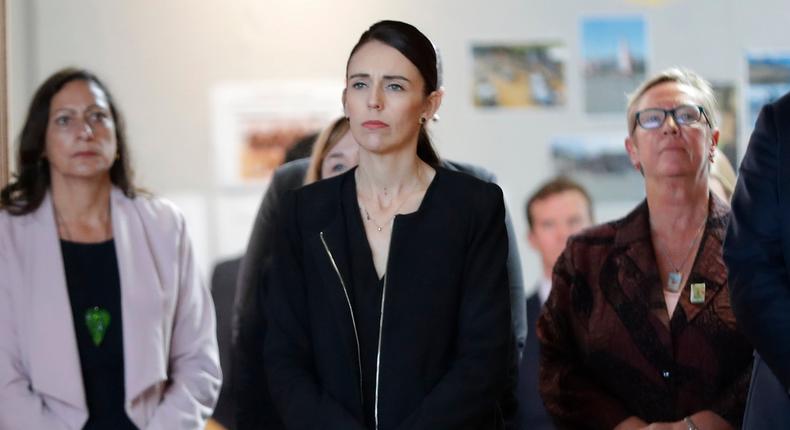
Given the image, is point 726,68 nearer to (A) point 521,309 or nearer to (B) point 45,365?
(A) point 521,309

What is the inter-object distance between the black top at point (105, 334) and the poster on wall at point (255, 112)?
6.51 ft

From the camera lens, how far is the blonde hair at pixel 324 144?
3.21m

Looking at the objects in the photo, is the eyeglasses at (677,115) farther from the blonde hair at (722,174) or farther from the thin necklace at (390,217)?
the thin necklace at (390,217)

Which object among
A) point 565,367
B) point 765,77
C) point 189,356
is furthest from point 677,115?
point 765,77

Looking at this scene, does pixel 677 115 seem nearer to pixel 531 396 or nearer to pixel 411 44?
pixel 411 44

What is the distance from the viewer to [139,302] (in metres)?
2.91

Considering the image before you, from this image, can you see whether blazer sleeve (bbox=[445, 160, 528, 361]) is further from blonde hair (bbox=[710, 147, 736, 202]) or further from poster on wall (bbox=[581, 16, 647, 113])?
poster on wall (bbox=[581, 16, 647, 113])

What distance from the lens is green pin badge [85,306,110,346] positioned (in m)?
2.88

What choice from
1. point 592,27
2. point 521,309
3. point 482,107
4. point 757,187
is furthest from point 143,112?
point 757,187

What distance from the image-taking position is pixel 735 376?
265 cm

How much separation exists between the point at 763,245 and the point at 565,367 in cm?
92

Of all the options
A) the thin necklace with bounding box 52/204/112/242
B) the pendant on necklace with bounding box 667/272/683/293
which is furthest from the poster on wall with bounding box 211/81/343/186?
the pendant on necklace with bounding box 667/272/683/293

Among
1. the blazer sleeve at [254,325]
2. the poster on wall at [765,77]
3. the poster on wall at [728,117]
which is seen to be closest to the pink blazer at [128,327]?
the blazer sleeve at [254,325]

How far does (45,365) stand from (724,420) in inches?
62.4
